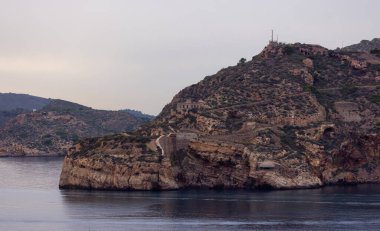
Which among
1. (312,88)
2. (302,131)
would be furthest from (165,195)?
(312,88)

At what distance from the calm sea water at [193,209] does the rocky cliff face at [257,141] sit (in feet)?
13.0

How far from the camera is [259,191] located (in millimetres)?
104062

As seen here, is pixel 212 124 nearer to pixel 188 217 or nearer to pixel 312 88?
pixel 312 88

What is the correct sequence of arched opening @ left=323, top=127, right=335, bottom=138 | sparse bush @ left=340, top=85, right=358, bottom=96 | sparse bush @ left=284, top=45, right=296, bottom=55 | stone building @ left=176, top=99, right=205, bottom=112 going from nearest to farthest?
1. arched opening @ left=323, top=127, right=335, bottom=138
2. stone building @ left=176, top=99, right=205, bottom=112
3. sparse bush @ left=340, top=85, right=358, bottom=96
4. sparse bush @ left=284, top=45, right=296, bottom=55

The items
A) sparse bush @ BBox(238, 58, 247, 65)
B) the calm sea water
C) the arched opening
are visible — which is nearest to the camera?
the calm sea water

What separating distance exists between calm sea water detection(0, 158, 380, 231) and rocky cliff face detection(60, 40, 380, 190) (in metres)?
3.97

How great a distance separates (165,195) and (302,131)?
29.0m

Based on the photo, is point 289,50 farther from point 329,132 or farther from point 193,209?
point 193,209

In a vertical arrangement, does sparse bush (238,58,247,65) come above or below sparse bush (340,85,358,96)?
above

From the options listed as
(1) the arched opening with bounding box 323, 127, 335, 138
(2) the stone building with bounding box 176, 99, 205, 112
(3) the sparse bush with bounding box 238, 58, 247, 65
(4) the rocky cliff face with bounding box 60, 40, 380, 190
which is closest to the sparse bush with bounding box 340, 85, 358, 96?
(4) the rocky cliff face with bounding box 60, 40, 380, 190

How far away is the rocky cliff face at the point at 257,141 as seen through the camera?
106 m

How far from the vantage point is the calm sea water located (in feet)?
237

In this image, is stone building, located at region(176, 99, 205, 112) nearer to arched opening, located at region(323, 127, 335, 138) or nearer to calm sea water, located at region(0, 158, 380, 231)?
arched opening, located at region(323, 127, 335, 138)

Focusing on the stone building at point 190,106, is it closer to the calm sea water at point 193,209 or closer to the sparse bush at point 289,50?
the sparse bush at point 289,50
